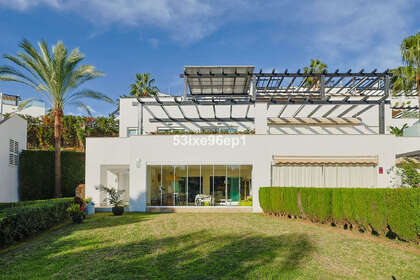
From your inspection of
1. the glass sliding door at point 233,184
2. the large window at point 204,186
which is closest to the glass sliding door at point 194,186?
the large window at point 204,186

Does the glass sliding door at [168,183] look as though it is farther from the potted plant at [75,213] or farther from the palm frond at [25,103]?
the palm frond at [25,103]

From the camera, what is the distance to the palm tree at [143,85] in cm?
4522

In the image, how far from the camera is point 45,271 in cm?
669

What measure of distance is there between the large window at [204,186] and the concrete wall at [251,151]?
1.35 ft

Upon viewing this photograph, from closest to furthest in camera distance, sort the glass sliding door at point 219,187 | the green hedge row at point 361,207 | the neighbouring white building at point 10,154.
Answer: the green hedge row at point 361,207 → the glass sliding door at point 219,187 → the neighbouring white building at point 10,154

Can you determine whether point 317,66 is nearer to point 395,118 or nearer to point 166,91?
point 395,118

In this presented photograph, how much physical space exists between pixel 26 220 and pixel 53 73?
38.9 ft

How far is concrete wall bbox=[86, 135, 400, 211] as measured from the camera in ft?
63.2

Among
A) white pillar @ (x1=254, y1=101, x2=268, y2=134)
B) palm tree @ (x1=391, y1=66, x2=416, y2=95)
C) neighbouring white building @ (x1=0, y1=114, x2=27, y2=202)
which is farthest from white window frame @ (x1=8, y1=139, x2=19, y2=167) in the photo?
palm tree @ (x1=391, y1=66, x2=416, y2=95)

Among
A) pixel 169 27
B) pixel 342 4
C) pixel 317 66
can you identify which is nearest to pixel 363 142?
pixel 342 4

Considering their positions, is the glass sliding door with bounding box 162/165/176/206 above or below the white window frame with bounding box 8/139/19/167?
below

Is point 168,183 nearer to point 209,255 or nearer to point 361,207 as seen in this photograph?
point 361,207

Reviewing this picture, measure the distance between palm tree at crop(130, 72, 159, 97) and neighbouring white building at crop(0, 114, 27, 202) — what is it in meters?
22.9

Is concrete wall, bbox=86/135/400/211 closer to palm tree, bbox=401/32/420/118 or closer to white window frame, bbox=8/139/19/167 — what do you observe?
palm tree, bbox=401/32/420/118
